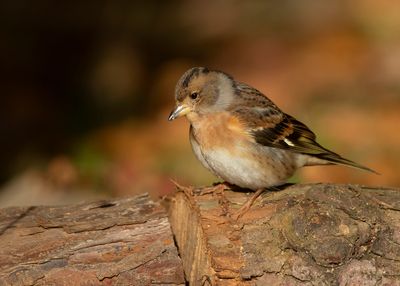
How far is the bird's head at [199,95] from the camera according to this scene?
234 inches

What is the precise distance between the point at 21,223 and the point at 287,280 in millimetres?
1707

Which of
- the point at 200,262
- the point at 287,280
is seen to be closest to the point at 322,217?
the point at 287,280

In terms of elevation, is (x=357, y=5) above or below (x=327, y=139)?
above

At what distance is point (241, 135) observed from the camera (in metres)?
5.74

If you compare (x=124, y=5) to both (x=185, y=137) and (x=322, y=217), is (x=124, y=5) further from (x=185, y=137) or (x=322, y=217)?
(x=322, y=217)

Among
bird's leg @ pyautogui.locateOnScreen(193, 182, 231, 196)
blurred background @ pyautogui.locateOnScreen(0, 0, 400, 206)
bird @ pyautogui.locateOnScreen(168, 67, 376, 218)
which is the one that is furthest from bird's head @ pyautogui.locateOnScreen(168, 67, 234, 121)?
blurred background @ pyautogui.locateOnScreen(0, 0, 400, 206)

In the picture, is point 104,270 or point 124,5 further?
point 124,5

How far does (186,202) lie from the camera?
5.15m

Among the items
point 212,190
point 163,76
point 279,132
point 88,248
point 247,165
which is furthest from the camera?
point 163,76

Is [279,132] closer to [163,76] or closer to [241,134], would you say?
[241,134]

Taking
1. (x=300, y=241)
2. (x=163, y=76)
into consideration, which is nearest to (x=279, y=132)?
(x=300, y=241)

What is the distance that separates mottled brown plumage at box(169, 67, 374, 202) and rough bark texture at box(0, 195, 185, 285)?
0.64 m

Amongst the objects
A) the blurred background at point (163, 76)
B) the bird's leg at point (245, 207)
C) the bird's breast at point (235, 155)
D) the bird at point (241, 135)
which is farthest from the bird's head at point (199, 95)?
the blurred background at point (163, 76)

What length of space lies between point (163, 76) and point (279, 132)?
6.05m
